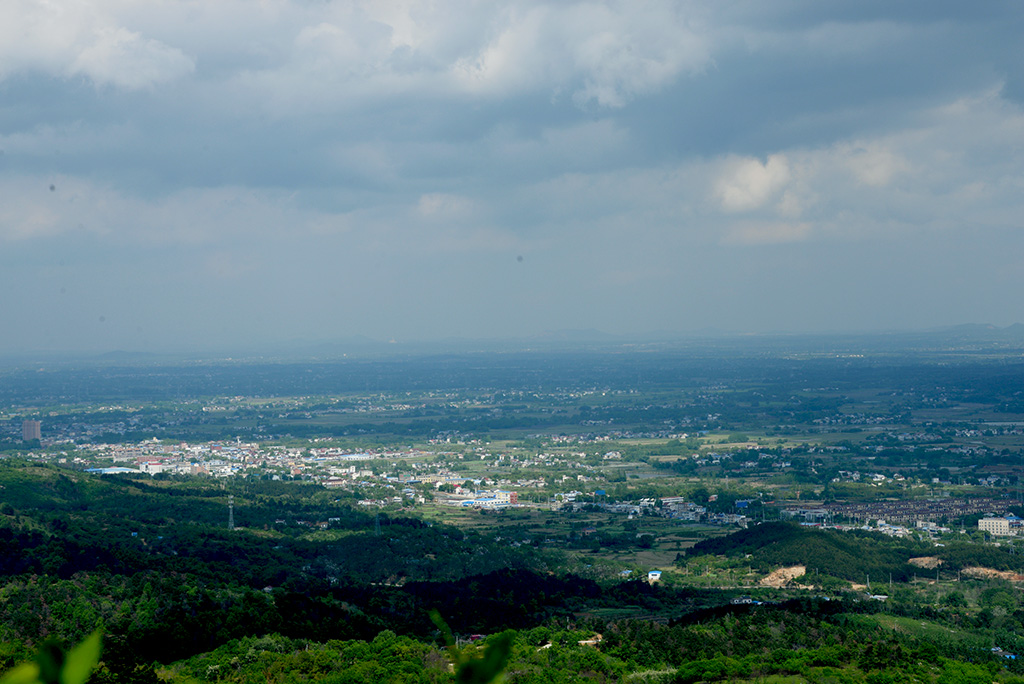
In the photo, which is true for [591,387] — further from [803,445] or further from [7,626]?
[7,626]

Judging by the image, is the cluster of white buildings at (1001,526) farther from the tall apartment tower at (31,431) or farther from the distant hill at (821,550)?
the tall apartment tower at (31,431)

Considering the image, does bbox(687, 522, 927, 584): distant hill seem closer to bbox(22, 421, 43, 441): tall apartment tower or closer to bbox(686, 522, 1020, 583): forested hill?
bbox(686, 522, 1020, 583): forested hill

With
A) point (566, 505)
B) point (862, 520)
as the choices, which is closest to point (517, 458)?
point (566, 505)

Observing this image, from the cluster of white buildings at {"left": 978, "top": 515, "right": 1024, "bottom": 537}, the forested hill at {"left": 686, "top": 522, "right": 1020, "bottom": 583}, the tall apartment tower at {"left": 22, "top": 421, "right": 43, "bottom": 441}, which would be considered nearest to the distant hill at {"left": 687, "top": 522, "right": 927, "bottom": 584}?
the forested hill at {"left": 686, "top": 522, "right": 1020, "bottom": 583}

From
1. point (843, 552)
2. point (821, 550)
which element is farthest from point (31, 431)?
point (843, 552)

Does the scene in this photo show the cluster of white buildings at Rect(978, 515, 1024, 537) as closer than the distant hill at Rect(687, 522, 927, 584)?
No

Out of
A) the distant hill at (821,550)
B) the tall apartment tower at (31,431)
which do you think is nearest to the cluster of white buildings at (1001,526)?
the distant hill at (821,550)
